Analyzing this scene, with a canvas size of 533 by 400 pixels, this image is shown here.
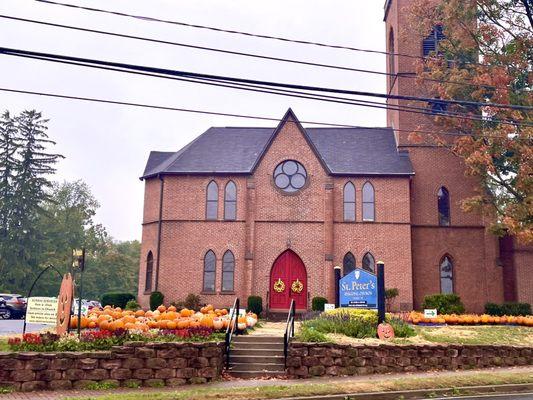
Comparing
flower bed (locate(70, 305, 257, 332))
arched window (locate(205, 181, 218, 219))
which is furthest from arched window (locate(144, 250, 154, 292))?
flower bed (locate(70, 305, 257, 332))

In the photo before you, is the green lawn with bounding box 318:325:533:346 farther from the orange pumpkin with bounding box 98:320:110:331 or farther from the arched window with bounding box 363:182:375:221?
the arched window with bounding box 363:182:375:221

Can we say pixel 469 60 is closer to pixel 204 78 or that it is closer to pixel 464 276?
pixel 464 276

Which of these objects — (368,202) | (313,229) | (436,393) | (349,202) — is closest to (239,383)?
(436,393)

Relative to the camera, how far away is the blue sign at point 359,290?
17.1 m

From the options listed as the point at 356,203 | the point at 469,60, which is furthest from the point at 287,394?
the point at 469,60

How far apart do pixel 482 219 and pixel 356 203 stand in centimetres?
671

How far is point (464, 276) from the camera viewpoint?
95.9 feet

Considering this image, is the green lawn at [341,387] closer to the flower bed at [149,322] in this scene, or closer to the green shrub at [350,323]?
the green shrub at [350,323]

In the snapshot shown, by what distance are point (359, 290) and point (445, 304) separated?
958cm

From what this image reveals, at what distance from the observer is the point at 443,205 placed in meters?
30.3

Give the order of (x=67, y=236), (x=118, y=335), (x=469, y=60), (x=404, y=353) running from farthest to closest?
(x=67, y=236), (x=469, y=60), (x=404, y=353), (x=118, y=335)

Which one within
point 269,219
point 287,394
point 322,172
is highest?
point 322,172

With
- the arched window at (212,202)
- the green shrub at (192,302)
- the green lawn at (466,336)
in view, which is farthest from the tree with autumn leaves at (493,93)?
the green shrub at (192,302)

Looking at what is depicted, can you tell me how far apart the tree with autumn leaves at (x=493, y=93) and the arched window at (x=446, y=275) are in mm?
3621
